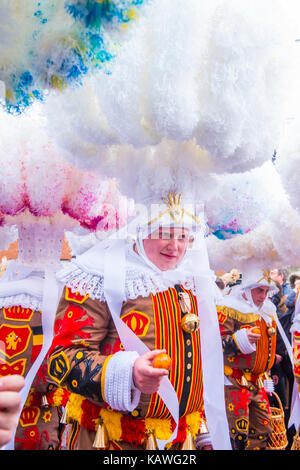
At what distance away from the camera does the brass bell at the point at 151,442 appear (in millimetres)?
1395

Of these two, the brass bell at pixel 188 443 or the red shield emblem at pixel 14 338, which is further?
the red shield emblem at pixel 14 338

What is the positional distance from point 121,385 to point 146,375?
11 centimetres

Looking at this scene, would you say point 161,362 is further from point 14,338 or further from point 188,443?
point 14,338

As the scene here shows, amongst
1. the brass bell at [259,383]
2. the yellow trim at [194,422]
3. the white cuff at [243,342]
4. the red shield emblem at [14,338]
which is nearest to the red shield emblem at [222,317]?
the white cuff at [243,342]

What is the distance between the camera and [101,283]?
152 centimetres

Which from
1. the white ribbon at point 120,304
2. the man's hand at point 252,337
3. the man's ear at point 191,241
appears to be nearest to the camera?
the white ribbon at point 120,304

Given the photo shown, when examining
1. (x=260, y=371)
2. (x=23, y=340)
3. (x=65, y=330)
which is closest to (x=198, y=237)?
(x=65, y=330)

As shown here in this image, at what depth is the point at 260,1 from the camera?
1058mm

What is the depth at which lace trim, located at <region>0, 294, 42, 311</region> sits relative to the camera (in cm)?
183

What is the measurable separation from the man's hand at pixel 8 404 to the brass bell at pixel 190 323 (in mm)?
802

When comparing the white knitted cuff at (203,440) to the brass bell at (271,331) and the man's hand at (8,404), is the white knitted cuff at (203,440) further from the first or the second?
the brass bell at (271,331)

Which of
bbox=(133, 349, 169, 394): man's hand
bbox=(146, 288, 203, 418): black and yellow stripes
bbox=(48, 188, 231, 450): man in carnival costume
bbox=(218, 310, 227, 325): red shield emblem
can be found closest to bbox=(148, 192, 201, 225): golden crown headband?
bbox=(48, 188, 231, 450): man in carnival costume

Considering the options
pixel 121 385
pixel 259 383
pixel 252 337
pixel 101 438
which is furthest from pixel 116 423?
pixel 259 383

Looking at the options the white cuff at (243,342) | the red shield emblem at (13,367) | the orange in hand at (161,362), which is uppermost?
the white cuff at (243,342)
